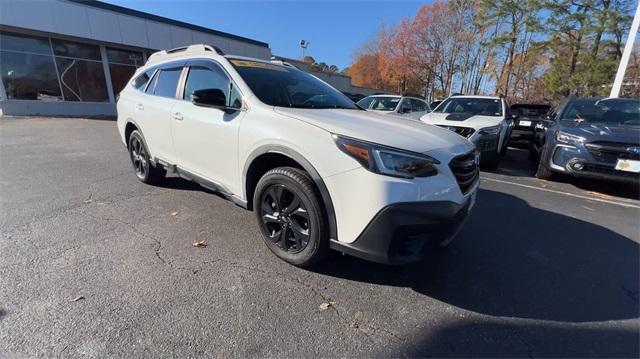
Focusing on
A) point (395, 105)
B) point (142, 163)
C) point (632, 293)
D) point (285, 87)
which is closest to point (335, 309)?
point (285, 87)

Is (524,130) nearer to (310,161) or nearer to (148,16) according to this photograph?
(310,161)

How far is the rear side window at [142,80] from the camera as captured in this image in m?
4.48

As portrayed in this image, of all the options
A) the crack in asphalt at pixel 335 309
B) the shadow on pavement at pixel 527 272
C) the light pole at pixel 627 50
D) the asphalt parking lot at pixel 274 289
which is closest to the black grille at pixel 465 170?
the shadow on pavement at pixel 527 272

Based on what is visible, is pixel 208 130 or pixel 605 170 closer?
pixel 208 130

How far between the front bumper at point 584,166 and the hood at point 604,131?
10.7 inches

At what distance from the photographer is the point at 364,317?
2.16m

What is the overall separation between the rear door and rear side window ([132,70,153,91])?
120 centimetres

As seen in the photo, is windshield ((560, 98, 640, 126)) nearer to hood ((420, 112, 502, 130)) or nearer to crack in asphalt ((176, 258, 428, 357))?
hood ((420, 112, 502, 130))

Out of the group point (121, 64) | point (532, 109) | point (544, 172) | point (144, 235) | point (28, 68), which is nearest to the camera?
point (144, 235)

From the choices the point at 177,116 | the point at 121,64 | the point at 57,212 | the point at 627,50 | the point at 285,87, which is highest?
the point at 627,50

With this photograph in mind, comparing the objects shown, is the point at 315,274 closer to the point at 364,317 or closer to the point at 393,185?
the point at 364,317

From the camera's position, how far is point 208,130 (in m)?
3.12

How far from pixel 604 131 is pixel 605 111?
1.43 metres

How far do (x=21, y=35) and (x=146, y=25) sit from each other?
5.24 m
